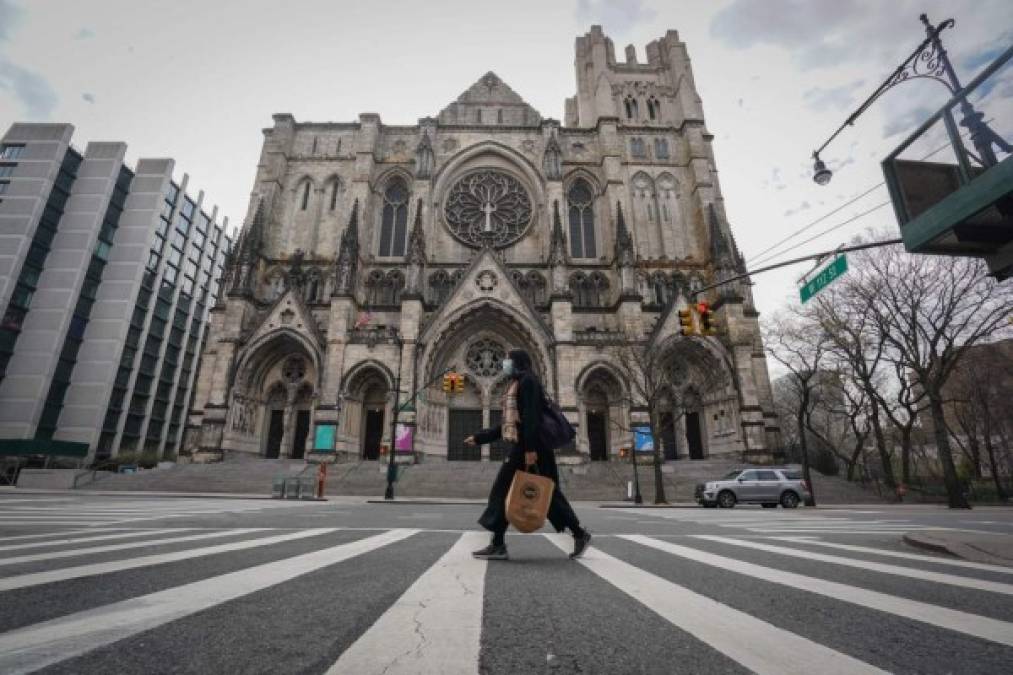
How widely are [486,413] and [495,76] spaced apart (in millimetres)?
26349

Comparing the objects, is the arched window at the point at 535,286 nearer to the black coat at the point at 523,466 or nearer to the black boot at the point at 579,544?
the black coat at the point at 523,466

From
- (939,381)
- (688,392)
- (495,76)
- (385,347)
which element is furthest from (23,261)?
(939,381)

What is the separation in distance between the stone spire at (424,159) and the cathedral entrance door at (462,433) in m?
15.4

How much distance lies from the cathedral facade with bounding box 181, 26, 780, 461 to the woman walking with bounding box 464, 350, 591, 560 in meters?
17.4

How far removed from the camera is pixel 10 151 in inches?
1543

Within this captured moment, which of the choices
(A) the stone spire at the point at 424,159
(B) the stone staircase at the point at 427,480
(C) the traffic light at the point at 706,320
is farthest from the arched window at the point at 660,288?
(C) the traffic light at the point at 706,320

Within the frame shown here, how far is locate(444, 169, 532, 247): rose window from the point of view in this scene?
29141mm

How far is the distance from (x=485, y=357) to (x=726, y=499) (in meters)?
14.4

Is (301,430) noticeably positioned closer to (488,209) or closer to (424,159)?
(488,209)

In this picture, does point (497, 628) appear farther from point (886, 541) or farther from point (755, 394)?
point (755, 394)

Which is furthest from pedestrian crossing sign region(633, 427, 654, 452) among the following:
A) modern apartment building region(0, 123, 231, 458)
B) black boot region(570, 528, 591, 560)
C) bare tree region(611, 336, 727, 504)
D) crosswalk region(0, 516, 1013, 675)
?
modern apartment building region(0, 123, 231, 458)

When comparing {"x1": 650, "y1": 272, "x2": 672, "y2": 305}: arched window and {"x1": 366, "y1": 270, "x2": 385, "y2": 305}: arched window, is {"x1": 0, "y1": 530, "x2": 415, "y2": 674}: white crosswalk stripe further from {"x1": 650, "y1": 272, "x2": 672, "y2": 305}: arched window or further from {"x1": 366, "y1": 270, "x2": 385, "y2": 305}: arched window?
{"x1": 650, "y1": 272, "x2": 672, "y2": 305}: arched window

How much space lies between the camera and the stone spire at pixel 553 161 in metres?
29.1

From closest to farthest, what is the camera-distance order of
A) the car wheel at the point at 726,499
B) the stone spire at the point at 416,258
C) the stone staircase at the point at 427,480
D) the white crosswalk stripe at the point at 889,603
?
the white crosswalk stripe at the point at 889,603 < the car wheel at the point at 726,499 < the stone staircase at the point at 427,480 < the stone spire at the point at 416,258
